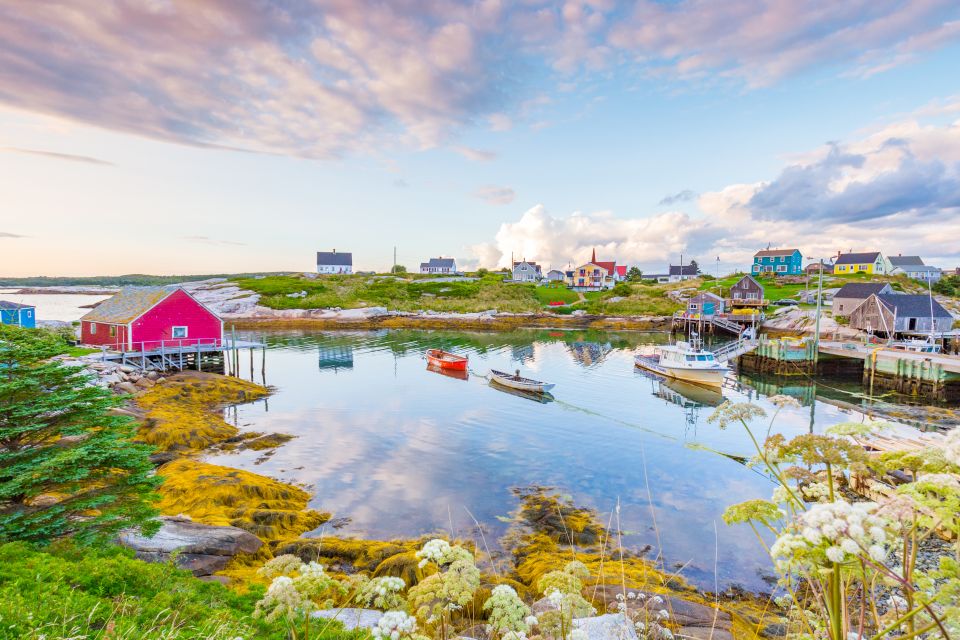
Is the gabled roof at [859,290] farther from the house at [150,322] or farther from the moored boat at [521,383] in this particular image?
the house at [150,322]

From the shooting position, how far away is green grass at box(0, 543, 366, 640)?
529cm

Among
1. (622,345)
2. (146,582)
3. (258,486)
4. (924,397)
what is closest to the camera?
(146,582)

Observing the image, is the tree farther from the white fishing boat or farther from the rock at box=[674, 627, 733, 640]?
the white fishing boat

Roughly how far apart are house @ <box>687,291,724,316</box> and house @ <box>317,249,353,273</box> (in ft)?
387

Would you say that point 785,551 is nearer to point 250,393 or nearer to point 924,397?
point 250,393

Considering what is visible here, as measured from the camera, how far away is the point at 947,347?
54.7 meters

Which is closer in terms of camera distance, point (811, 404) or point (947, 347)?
point (811, 404)

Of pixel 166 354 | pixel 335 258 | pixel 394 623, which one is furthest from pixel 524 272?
pixel 394 623

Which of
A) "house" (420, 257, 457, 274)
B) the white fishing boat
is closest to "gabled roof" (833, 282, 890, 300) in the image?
the white fishing boat

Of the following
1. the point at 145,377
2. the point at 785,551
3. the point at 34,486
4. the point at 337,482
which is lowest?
the point at 337,482

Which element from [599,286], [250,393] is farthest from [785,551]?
[599,286]

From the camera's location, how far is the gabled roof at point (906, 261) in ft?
433

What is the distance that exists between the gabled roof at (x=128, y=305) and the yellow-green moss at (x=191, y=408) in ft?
23.0

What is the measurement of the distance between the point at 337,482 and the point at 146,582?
1420cm
